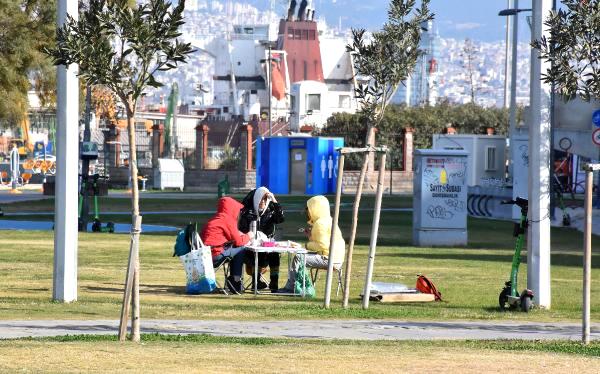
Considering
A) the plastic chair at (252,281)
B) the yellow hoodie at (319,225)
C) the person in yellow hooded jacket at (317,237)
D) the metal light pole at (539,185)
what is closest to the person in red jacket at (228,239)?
the plastic chair at (252,281)

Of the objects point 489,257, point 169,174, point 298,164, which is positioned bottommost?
point 489,257

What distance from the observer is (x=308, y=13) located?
507 feet

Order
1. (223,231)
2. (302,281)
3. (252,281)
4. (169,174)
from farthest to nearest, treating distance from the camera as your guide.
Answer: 1. (169,174)
2. (252,281)
3. (223,231)
4. (302,281)

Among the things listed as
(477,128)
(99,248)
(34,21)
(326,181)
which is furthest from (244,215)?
(477,128)

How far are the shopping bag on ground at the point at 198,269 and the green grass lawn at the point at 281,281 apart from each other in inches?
8.1

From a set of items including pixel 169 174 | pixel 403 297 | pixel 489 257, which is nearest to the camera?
pixel 403 297

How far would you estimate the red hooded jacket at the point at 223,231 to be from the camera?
19.7 m

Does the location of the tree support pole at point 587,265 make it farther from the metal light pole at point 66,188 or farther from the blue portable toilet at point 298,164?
the blue portable toilet at point 298,164

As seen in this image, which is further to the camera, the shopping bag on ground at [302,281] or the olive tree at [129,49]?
the shopping bag on ground at [302,281]

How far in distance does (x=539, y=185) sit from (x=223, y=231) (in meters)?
4.38

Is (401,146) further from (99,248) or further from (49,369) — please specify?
(49,369)

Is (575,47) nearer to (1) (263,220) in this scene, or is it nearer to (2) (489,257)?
(1) (263,220)

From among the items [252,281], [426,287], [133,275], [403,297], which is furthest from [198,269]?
[133,275]

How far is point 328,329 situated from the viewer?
15.2 meters
